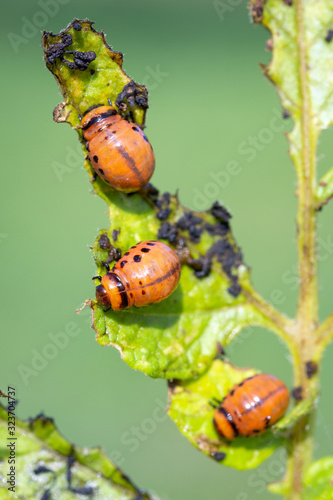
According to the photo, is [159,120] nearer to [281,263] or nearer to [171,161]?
[171,161]

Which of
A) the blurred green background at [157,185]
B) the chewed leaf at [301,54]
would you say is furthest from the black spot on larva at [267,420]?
the blurred green background at [157,185]

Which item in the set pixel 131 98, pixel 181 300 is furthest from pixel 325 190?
pixel 131 98

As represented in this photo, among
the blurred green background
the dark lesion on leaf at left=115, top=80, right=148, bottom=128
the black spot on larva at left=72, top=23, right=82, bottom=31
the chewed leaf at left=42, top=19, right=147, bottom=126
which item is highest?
the black spot on larva at left=72, top=23, right=82, bottom=31

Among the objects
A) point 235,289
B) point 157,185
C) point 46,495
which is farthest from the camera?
point 157,185

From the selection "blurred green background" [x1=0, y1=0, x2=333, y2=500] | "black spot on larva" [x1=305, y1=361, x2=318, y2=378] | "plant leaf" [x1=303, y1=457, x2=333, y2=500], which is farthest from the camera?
"blurred green background" [x1=0, y1=0, x2=333, y2=500]

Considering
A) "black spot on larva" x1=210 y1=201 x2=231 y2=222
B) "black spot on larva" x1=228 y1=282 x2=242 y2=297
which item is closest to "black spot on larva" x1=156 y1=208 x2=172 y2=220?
"black spot on larva" x1=210 y1=201 x2=231 y2=222

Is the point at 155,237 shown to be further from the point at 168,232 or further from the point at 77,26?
the point at 77,26

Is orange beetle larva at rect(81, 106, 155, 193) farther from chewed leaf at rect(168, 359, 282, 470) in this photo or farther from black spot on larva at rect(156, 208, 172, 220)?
chewed leaf at rect(168, 359, 282, 470)

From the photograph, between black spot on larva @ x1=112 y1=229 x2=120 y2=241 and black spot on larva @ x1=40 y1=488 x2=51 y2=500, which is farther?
black spot on larva @ x1=112 y1=229 x2=120 y2=241
